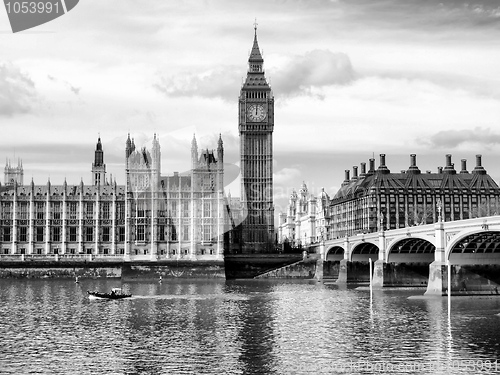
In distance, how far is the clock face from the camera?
150375mm

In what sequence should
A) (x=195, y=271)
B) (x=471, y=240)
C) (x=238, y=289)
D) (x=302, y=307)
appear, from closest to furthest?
(x=302, y=307) < (x=471, y=240) < (x=238, y=289) < (x=195, y=271)

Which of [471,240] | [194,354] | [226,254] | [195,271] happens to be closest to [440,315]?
[471,240]

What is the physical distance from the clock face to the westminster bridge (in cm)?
4156

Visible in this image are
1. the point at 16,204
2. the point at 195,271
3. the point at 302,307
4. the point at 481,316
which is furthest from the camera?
the point at 16,204

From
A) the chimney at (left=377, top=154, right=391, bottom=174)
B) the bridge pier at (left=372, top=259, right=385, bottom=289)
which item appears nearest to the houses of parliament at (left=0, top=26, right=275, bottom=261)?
the chimney at (left=377, top=154, right=391, bottom=174)

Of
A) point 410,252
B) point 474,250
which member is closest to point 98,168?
point 410,252

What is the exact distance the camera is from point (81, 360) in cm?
4219

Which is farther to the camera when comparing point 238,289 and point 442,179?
point 442,179

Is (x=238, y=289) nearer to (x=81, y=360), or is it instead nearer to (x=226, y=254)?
(x=226, y=254)

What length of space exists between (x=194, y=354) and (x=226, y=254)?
288ft

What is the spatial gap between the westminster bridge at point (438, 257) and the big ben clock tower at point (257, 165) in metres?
33.0

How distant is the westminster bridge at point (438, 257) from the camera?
75625mm

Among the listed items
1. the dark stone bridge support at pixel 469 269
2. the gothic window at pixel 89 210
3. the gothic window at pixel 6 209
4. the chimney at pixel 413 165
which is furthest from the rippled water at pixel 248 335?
the chimney at pixel 413 165

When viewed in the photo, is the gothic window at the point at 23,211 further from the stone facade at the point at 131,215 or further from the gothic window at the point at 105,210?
the gothic window at the point at 105,210
